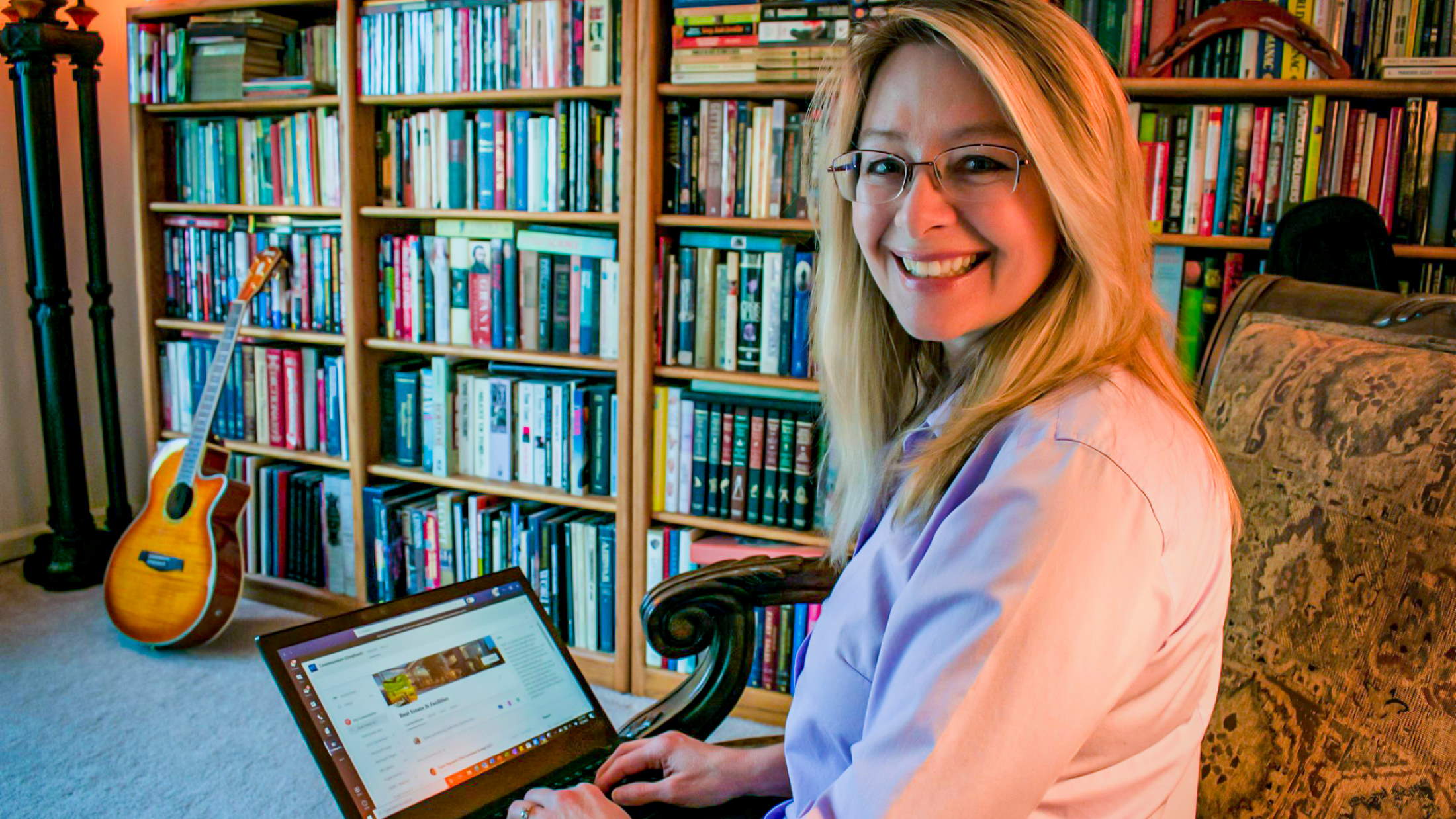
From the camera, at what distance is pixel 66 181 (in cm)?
307

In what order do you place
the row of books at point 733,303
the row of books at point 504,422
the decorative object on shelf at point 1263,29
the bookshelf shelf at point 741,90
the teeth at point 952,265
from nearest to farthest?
the teeth at point 952,265 < the decorative object on shelf at point 1263,29 < the bookshelf shelf at point 741,90 < the row of books at point 733,303 < the row of books at point 504,422

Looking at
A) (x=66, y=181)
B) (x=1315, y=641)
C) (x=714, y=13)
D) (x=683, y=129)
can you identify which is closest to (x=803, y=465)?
(x=683, y=129)

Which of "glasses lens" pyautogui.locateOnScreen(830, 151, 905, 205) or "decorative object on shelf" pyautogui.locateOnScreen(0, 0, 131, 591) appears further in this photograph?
"decorative object on shelf" pyautogui.locateOnScreen(0, 0, 131, 591)

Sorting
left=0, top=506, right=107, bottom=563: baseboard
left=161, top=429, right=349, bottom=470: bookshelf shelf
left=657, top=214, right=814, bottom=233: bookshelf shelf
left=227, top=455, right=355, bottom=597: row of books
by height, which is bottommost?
left=0, top=506, right=107, bottom=563: baseboard

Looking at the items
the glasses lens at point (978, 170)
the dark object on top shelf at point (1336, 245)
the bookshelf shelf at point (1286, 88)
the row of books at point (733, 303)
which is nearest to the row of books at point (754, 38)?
the row of books at point (733, 303)

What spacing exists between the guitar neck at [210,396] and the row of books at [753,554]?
1.21m

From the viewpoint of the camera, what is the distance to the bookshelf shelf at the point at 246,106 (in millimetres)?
2496

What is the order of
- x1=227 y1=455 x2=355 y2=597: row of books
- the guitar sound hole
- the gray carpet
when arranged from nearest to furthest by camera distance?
1. the gray carpet
2. the guitar sound hole
3. x1=227 y1=455 x2=355 y2=597: row of books

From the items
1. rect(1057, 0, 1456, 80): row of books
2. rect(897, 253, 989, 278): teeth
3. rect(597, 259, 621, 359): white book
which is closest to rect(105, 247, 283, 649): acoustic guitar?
rect(597, 259, 621, 359): white book

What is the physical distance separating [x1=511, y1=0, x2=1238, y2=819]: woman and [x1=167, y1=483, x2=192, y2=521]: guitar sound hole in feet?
6.38

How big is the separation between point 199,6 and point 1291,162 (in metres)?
2.64

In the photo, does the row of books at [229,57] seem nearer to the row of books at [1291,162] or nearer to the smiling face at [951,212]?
the row of books at [1291,162]

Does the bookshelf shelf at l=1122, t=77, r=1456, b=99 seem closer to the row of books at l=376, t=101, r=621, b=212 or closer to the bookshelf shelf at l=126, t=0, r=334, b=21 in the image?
the row of books at l=376, t=101, r=621, b=212

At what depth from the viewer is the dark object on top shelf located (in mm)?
1627
